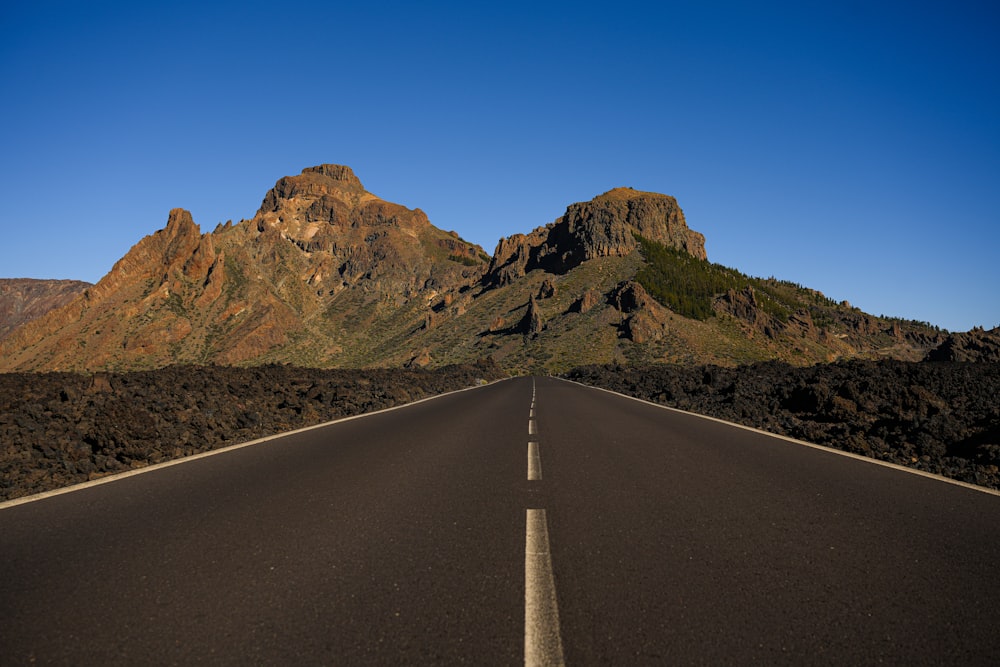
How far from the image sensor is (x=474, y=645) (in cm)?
265

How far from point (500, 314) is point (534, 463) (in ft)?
371

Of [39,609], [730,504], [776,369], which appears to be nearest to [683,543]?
[730,504]

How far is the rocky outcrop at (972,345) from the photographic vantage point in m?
41.1

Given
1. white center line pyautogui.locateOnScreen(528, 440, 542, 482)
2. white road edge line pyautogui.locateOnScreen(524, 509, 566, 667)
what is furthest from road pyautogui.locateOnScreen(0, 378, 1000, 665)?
white center line pyautogui.locateOnScreen(528, 440, 542, 482)

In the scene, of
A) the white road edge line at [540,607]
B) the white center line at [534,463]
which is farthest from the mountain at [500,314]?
the white road edge line at [540,607]

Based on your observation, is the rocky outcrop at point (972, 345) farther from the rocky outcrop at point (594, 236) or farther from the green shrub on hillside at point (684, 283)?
the rocky outcrop at point (594, 236)

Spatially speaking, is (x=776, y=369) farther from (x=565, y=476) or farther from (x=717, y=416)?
(x=565, y=476)

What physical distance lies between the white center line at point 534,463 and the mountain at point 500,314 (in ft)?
233

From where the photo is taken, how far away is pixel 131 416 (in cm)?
873

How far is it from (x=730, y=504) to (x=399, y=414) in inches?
439

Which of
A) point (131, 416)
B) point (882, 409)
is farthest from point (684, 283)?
point (131, 416)

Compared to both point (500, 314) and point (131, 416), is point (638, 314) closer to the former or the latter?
point (500, 314)

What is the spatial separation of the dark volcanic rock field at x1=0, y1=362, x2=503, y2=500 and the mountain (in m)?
65.7

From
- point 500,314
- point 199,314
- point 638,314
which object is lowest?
point 199,314
